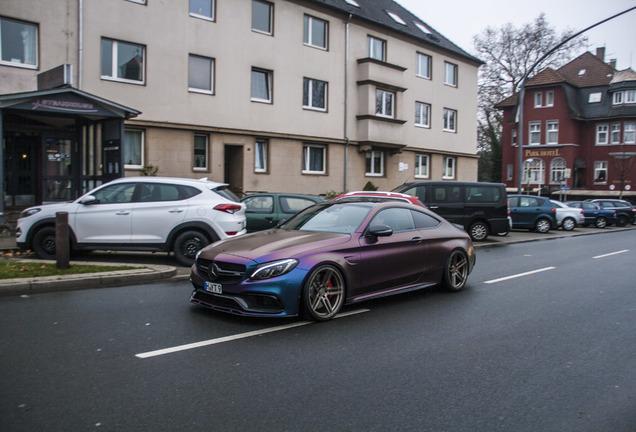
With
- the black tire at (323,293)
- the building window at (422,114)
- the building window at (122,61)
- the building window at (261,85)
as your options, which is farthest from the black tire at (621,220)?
the black tire at (323,293)

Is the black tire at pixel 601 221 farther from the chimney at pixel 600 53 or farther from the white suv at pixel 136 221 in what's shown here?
the chimney at pixel 600 53

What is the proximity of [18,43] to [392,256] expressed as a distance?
14947mm

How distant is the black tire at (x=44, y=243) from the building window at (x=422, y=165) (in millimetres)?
23709

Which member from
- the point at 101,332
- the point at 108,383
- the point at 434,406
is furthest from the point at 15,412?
the point at 434,406

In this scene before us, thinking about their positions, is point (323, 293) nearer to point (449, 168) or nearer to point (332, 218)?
point (332, 218)

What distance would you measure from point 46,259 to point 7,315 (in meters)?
4.30

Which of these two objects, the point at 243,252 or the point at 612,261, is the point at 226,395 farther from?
the point at 612,261

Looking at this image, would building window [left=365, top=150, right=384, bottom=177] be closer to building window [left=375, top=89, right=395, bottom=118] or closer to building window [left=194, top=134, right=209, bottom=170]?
→ building window [left=375, top=89, right=395, bottom=118]

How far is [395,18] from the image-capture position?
1227 inches

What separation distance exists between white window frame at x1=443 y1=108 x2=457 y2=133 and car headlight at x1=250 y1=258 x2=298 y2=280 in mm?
28623

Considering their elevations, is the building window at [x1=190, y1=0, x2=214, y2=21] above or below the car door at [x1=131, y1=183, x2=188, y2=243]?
above

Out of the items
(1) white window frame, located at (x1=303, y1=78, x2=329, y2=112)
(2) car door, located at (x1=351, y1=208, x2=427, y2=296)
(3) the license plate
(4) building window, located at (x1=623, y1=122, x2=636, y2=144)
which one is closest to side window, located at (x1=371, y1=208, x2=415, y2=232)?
(2) car door, located at (x1=351, y1=208, x2=427, y2=296)

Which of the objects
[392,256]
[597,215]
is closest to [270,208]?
[392,256]

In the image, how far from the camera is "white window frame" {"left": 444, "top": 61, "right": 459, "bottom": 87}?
3325cm
